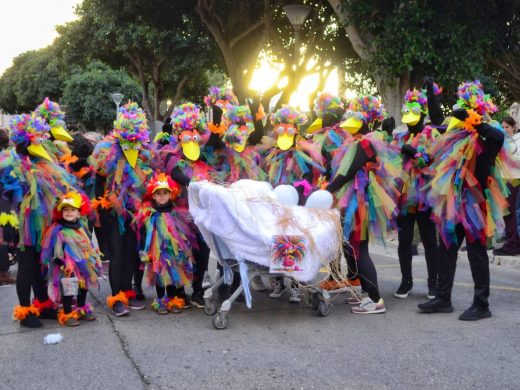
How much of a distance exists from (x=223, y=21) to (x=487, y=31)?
7.28 meters

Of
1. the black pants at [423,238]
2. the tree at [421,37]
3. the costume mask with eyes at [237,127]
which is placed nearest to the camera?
the costume mask with eyes at [237,127]

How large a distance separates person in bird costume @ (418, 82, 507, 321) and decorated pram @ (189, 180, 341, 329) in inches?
39.4

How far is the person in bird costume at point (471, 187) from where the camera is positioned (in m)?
5.09

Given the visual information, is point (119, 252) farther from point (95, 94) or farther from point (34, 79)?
point (34, 79)

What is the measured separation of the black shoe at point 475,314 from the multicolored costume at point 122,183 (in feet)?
10.4

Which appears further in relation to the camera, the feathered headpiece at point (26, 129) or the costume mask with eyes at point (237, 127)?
the costume mask with eyes at point (237, 127)

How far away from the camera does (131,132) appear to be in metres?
5.53

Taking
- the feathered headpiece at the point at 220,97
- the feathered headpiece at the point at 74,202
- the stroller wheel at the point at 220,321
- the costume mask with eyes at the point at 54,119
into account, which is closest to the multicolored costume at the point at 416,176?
the feathered headpiece at the point at 220,97

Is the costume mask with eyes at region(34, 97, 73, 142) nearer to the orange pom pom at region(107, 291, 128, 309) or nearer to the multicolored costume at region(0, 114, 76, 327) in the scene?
the multicolored costume at region(0, 114, 76, 327)

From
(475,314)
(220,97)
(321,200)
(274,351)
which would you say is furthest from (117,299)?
(475,314)

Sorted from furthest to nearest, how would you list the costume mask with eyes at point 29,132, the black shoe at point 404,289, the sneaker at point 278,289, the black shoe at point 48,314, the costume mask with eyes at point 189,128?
1. the sneaker at point 278,289
2. the black shoe at point 404,289
3. the costume mask with eyes at point 189,128
4. the black shoe at point 48,314
5. the costume mask with eyes at point 29,132

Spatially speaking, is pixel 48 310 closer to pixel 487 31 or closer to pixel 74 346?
pixel 74 346

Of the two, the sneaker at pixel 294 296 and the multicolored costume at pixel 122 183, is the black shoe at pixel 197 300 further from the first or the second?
the sneaker at pixel 294 296

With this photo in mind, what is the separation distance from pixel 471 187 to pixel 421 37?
21.1 ft
